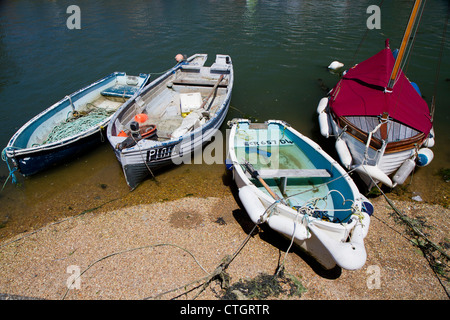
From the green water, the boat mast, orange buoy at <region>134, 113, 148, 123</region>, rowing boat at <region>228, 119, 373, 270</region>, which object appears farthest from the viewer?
orange buoy at <region>134, 113, 148, 123</region>

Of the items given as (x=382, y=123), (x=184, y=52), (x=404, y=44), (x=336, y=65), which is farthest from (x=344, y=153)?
(x=184, y=52)

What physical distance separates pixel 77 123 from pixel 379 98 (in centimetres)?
1283

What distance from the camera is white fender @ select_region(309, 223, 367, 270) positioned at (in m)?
5.56

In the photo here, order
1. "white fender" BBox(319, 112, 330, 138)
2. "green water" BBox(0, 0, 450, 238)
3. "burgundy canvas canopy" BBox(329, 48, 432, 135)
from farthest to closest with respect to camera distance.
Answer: "white fender" BBox(319, 112, 330, 138)
"green water" BBox(0, 0, 450, 238)
"burgundy canvas canopy" BBox(329, 48, 432, 135)

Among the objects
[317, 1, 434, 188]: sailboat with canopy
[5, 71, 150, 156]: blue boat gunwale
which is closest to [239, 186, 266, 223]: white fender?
[317, 1, 434, 188]: sailboat with canopy

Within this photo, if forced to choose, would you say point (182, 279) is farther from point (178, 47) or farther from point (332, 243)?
point (178, 47)

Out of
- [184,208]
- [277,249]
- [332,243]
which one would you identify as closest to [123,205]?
[184,208]

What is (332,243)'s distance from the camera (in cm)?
583

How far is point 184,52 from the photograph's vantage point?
2077 cm

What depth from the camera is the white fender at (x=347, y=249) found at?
556 cm

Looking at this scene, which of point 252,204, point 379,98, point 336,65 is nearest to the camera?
point 252,204

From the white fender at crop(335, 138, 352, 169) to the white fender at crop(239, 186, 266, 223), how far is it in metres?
4.30

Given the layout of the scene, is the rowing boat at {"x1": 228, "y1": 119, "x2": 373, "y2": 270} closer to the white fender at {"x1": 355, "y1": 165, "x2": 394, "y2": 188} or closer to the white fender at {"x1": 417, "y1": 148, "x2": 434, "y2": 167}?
the white fender at {"x1": 355, "y1": 165, "x2": 394, "y2": 188}

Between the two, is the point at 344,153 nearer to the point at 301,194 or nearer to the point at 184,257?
the point at 301,194
